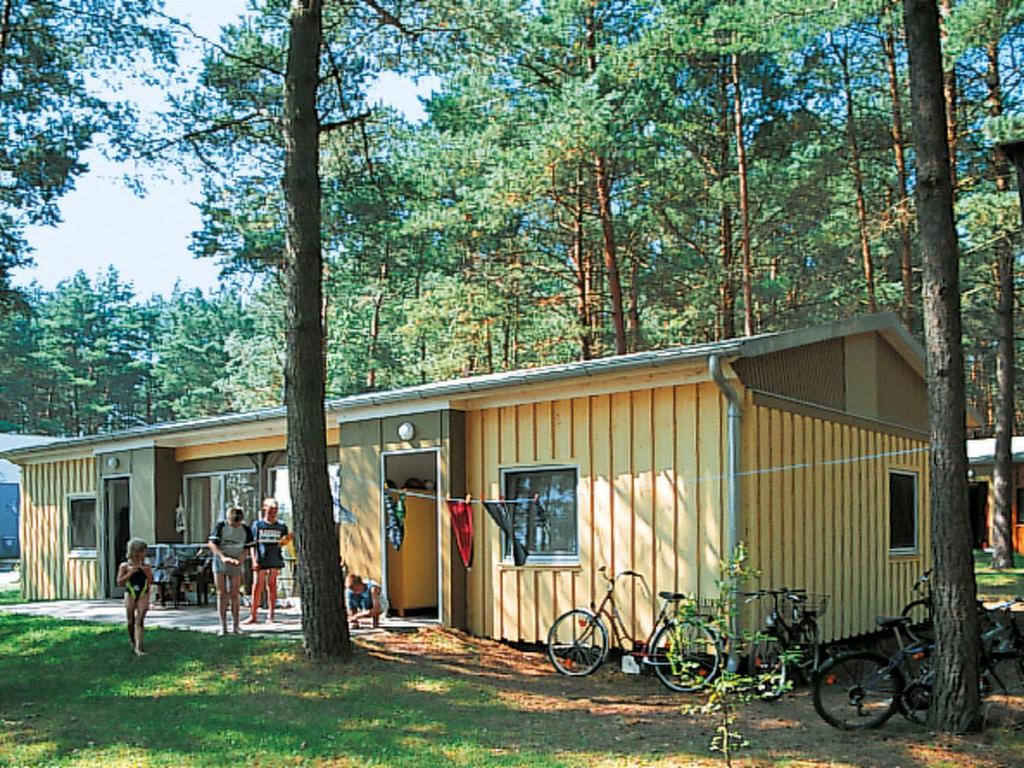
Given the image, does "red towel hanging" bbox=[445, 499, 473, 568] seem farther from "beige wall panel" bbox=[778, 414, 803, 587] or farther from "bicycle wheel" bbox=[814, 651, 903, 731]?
"bicycle wheel" bbox=[814, 651, 903, 731]

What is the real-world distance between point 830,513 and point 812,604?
1061 mm

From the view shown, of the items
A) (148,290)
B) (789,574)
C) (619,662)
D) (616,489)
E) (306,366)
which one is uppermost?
(148,290)

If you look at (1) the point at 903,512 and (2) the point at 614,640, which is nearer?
(2) the point at 614,640

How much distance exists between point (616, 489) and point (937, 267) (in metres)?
3.84

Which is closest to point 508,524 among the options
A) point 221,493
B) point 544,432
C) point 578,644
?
point 544,432

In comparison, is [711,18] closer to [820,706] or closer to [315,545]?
[315,545]

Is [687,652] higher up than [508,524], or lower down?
lower down

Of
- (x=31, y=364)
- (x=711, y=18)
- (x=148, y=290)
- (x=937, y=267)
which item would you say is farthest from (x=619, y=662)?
(x=148, y=290)

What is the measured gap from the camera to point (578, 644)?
9.76 metres

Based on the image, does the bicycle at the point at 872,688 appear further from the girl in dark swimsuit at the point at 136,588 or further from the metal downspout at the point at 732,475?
the girl in dark swimsuit at the point at 136,588

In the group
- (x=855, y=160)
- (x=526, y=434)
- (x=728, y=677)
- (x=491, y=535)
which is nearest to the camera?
(x=728, y=677)

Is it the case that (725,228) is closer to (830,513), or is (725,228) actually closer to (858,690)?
(830,513)

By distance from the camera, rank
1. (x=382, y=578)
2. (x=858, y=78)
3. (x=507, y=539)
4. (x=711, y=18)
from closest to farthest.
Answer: (x=507, y=539)
(x=382, y=578)
(x=711, y=18)
(x=858, y=78)

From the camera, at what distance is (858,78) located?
20.2 meters
